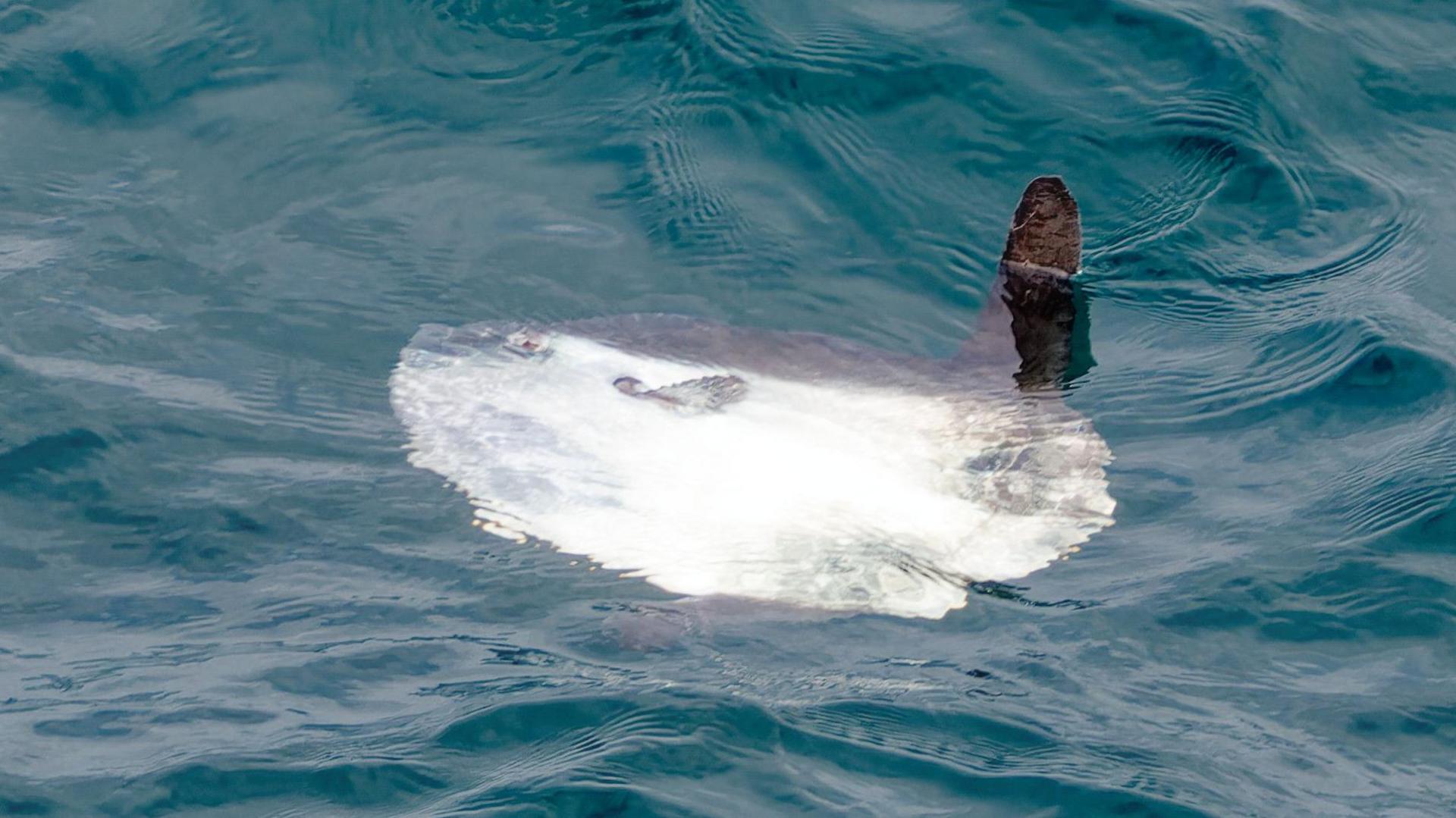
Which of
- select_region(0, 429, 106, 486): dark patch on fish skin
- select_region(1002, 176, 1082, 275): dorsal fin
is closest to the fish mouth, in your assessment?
select_region(0, 429, 106, 486): dark patch on fish skin

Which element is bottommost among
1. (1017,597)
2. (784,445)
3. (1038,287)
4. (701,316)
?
(1017,597)

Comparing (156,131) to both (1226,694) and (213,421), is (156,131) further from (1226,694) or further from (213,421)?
(1226,694)

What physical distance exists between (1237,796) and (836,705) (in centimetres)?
106

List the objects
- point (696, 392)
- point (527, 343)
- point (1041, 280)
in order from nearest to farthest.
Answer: point (696, 392), point (527, 343), point (1041, 280)

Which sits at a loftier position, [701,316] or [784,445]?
[701,316]

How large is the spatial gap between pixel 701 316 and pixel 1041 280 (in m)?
1.40

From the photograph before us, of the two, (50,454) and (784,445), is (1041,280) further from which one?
(50,454)

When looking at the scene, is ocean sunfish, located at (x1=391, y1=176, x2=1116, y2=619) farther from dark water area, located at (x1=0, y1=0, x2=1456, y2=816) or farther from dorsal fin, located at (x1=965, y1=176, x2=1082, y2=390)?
dark water area, located at (x1=0, y1=0, x2=1456, y2=816)

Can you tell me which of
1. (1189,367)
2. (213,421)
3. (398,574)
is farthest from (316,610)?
(1189,367)

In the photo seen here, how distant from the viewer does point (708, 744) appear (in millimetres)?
3842

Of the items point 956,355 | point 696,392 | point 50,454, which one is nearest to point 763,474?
→ point 696,392

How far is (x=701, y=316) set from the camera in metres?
5.97

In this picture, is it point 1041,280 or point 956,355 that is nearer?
point 956,355

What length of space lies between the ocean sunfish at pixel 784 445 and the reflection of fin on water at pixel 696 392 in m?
0.01
